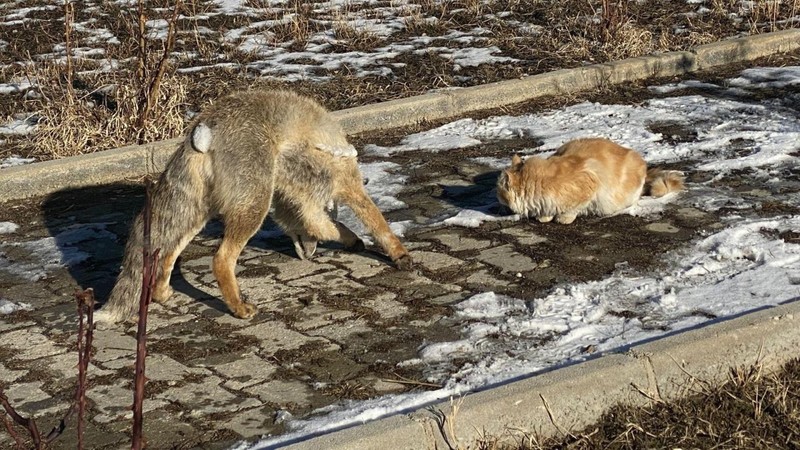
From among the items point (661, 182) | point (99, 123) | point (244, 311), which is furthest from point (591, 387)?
point (99, 123)

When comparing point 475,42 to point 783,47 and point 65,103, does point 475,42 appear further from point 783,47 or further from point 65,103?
point 65,103

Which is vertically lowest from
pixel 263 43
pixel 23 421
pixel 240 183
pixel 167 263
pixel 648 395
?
pixel 648 395

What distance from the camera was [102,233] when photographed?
7.45 m

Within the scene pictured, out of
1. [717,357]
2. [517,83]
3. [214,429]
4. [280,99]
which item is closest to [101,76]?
[517,83]

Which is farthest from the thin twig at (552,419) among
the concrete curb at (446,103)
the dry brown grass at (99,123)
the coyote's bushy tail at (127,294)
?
the dry brown grass at (99,123)

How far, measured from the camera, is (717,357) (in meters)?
4.83

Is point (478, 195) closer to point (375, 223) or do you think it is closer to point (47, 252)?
point (375, 223)

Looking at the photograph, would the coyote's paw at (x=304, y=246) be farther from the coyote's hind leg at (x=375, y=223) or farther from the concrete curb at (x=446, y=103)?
the concrete curb at (x=446, y=103)

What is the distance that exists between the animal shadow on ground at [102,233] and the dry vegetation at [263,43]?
26.0 inches

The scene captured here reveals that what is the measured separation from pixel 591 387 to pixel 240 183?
224 cm

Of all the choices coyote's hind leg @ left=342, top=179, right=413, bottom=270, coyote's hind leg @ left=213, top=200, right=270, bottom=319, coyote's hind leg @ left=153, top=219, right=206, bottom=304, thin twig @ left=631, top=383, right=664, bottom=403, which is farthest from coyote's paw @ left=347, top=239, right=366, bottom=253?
thin twig @ left=631, top=383, right=664, bottom=403

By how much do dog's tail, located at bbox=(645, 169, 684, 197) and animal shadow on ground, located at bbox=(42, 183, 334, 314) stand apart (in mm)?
2246

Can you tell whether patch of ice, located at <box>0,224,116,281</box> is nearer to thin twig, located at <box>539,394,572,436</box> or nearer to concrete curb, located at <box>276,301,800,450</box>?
concrete curb, located at <box>276,301,800,450</box>

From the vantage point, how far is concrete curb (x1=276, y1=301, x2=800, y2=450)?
4289 mm
